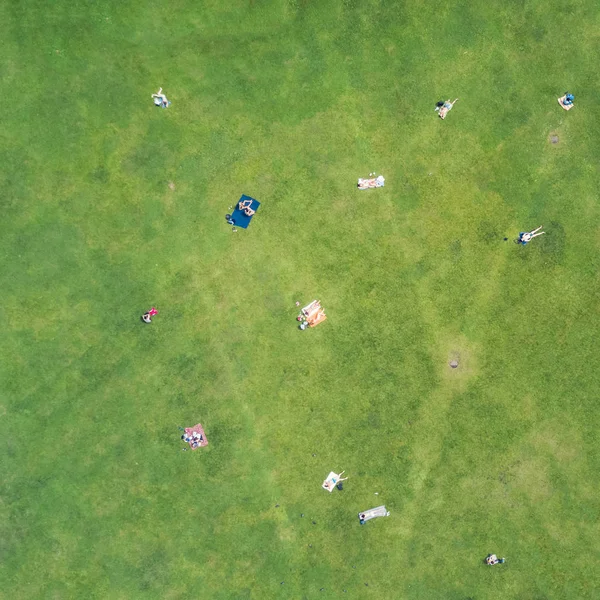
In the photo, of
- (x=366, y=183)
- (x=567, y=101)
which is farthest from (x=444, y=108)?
(x=567, y=101)

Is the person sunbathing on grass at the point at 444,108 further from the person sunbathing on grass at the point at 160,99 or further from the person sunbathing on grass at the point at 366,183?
→ the person sunbathing on grass at the point at 160,99

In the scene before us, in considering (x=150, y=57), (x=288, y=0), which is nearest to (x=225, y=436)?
(x=150, y=57)

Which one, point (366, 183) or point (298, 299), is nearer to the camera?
point (298, 299)

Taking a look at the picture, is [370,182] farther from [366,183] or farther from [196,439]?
[196,439]

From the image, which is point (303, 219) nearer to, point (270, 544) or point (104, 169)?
point (104, 169)

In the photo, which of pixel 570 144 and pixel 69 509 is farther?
pixel 570 144

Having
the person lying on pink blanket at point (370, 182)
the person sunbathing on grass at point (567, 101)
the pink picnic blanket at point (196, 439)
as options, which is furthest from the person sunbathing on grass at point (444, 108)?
the pink picnic blanket at point (196, 439)
